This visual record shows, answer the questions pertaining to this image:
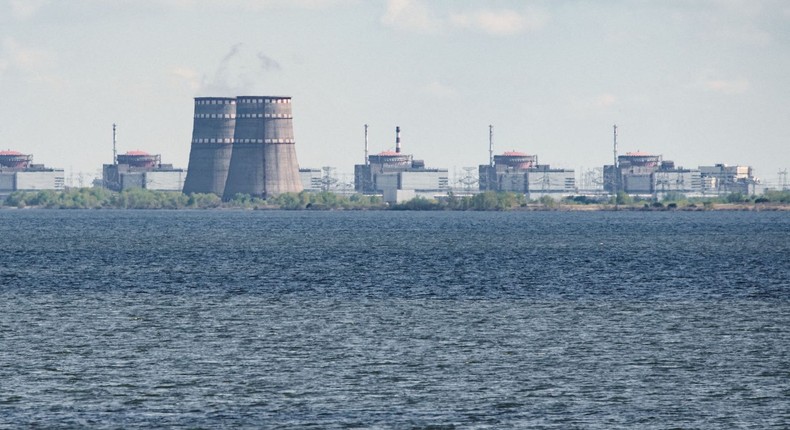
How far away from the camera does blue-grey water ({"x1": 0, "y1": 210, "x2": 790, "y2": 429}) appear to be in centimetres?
3138

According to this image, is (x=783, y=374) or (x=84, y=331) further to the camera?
(x=84, y=331)

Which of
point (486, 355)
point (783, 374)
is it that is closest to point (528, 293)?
point (486, 355)

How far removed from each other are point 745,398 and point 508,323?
52.1 feet

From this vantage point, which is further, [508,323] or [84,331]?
[508,323]

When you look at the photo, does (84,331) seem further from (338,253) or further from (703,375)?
(338,253)

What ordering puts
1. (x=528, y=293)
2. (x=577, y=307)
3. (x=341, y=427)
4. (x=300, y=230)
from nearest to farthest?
(x=341, y=427)
(x=577, y=307)
(x=528, y=293)
(x=300, y=230)

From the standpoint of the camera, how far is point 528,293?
61438mm

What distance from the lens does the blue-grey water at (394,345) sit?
1235 inches

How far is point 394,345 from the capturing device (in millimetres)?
41969

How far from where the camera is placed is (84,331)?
45.0m

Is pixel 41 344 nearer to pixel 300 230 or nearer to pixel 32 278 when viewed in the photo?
pixel 32 278

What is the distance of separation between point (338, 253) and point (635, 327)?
5202cm

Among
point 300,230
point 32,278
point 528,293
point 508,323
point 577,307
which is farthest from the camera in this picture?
point 300,230

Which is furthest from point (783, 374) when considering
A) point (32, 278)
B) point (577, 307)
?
point (32, 278)
